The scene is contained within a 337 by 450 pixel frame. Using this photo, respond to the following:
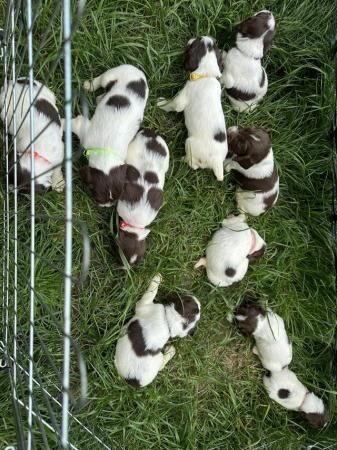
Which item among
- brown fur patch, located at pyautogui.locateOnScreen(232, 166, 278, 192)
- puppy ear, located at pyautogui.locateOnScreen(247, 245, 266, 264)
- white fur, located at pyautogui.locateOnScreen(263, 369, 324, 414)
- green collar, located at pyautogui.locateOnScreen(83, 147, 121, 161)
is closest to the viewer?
green collar, located at pyautogui.locateOnScreen(83, 147, 121, 161)

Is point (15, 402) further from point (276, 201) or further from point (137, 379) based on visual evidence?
point (276, 201)

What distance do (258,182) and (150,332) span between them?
100 cm

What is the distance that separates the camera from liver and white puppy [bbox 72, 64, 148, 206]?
2686mm

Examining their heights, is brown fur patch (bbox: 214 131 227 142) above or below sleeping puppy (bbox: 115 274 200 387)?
above

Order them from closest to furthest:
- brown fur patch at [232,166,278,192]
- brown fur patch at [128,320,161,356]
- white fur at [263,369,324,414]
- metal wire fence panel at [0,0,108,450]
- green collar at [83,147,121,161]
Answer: metal wire fence panel at [0,0,108,450] < green collar at [83,147,121,161] < brown fur patch at [128,320,161,356] < brown fur patch at [232,166,278,192] < white fur at [263,369,324,414]

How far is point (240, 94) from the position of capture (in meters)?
3.11

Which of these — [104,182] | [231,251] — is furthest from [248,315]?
[104,182]

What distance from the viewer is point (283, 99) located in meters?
3.38

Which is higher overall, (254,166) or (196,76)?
(196,76)

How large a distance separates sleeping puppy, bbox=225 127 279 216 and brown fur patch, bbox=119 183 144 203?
1.97 ft

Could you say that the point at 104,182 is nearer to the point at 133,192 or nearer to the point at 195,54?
the point at 133,192

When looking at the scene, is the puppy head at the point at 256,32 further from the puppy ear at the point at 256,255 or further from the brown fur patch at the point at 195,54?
the puppy ear at the point at 256,255

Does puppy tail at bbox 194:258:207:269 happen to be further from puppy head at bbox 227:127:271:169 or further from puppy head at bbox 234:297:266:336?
puppy head at bbox 227:127:271:169

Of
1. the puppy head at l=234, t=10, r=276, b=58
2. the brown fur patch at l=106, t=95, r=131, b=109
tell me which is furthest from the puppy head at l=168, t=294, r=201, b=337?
the puppy head at l=234, t=10, r=276, b=58
